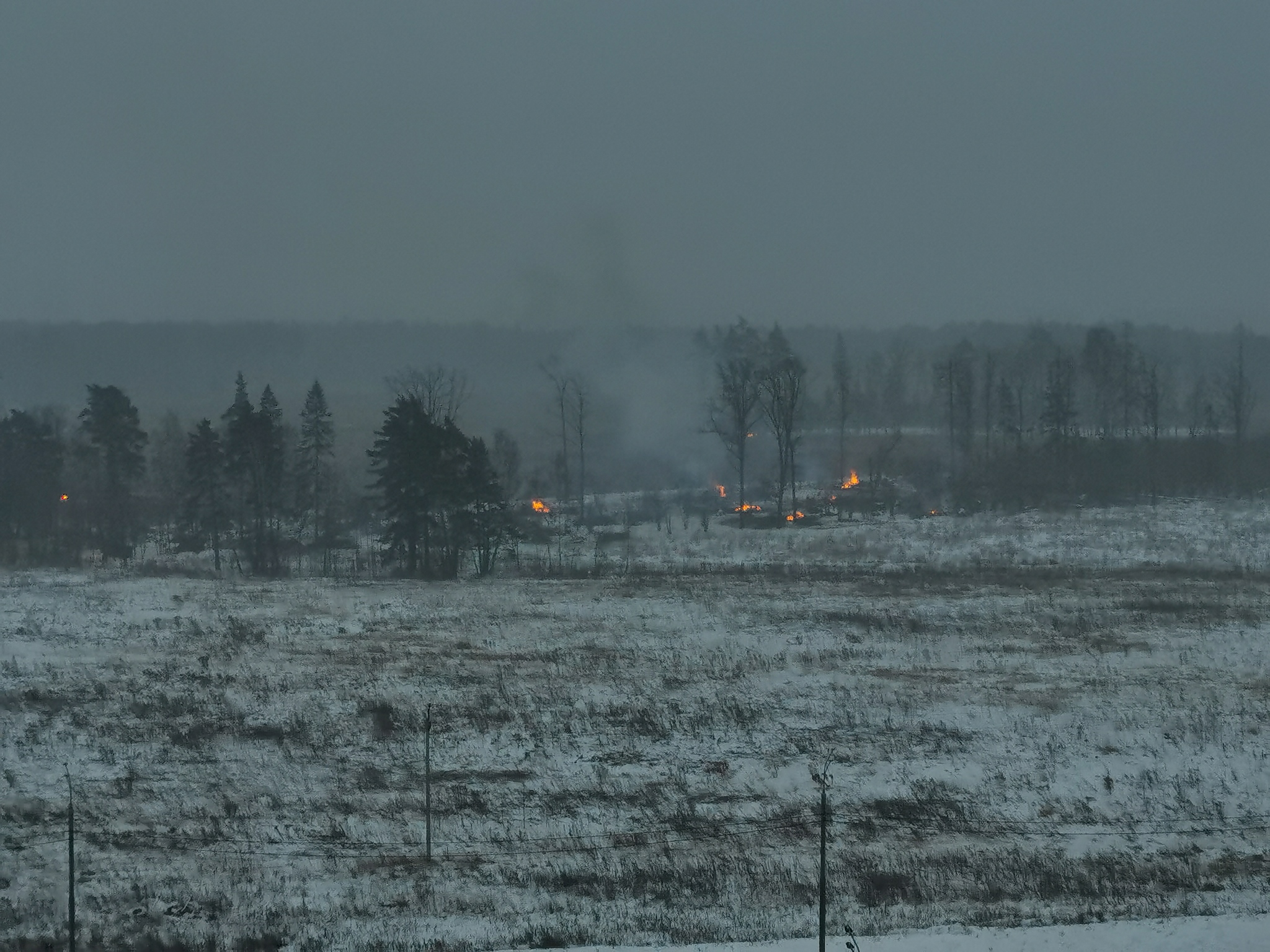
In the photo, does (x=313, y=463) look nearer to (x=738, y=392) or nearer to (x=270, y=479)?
(x=270, y=479)

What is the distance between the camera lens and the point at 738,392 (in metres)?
60.8

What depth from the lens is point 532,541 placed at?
164 ft

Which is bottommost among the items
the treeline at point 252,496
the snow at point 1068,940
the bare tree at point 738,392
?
the snow at point 1068,940

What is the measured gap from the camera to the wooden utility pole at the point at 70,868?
9.16 meters

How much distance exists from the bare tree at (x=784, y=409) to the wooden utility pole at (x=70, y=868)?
1643 inches

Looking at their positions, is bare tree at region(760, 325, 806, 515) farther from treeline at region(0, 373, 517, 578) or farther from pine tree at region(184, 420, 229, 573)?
pine tree at region(184, 420, 229, 573)

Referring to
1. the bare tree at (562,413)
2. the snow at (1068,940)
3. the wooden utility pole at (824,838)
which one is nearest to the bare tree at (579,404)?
the bare tree at (562,413)

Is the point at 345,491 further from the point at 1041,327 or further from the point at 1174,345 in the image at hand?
the point at 1174,345

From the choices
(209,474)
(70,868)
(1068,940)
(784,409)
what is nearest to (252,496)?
(209,474)

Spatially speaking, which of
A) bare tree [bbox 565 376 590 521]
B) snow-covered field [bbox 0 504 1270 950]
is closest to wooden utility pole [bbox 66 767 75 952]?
snow-covered field [bbox 0 504 1270 950]

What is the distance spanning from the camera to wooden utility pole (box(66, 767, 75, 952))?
9.16 m

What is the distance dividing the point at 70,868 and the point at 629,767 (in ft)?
28.7

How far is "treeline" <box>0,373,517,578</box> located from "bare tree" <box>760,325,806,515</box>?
1641 cm

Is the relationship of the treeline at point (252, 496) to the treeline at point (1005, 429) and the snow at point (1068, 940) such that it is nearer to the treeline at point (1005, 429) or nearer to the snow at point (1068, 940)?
the treeline at point (1005, 429)
